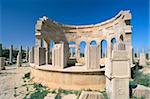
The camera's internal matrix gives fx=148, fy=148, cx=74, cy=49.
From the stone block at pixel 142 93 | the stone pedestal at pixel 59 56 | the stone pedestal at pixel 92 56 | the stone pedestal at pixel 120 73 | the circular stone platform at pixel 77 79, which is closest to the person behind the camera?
the stone pedestal at pixel 120 73

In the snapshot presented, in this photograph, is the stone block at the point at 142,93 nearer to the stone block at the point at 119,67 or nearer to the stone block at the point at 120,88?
the stone block at the point at 120,88

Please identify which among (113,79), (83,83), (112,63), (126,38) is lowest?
(83,83)

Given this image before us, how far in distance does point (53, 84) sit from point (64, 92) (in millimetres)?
1321

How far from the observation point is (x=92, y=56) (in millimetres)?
9031

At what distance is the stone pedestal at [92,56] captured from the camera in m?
8.99

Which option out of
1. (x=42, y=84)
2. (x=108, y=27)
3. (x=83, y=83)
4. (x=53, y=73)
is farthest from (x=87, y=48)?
(x=108, y=27)

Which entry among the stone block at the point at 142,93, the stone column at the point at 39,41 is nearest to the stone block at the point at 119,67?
the stone block at the point at 142,93

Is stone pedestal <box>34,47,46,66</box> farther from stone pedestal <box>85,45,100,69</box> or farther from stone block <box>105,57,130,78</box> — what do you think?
stone block <box>105,57,130,78</box>

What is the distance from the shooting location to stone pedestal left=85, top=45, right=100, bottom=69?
899 centimetres

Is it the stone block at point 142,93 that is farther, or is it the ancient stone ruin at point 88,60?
the stone block at point 142,93

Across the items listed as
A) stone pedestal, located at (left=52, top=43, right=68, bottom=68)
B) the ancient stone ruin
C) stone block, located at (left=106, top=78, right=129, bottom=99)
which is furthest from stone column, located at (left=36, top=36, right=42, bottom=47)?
stone block, located at (left=106, top=78, right=129, bottom=99)

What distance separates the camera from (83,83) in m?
8.92

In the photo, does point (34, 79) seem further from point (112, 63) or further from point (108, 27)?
point (108, 27)

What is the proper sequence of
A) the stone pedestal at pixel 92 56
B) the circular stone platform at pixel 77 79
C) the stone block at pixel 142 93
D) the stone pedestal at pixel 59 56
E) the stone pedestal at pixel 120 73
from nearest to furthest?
the stone pedestal at pixel 120 73, the stone block at pixel 142 93, the circular stone platform at pixel 77 79, the stone pedestal at pixel 92 56, the stone pedestal at pixel 59 56
